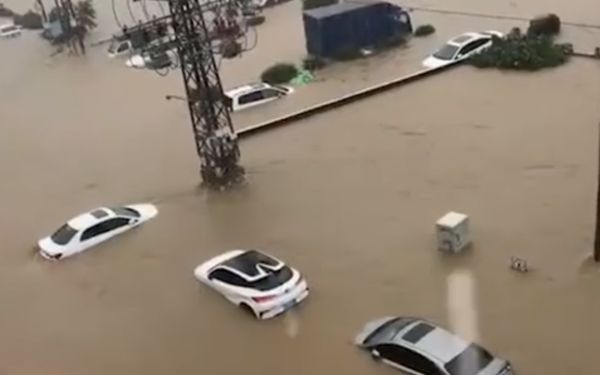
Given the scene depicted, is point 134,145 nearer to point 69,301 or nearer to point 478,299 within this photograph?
point 69,301

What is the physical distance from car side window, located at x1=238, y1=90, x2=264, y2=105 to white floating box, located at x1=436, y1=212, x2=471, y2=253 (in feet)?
23.7

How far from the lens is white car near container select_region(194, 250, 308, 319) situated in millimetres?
9555

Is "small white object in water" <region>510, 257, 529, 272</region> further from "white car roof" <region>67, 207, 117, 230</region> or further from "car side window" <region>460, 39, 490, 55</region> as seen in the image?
"car side window" <region>460, 39, 490, 55</region>

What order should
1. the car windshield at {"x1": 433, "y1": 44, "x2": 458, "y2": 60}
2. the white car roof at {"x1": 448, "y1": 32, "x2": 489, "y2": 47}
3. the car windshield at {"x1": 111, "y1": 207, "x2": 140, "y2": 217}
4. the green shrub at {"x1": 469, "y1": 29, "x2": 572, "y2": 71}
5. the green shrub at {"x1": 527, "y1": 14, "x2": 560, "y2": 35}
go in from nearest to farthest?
the car windshield at {"x1": 111, "y1": 207, "x2": 140, "y2": 217}
the green shrub at {"x1": 469, "y1": 29, "x2": 572, "y2": 71}
the car windshield at {"x1": 433, "y1": 44, "x2": 458, "y2": 60}
the white car roof at {"x1": 448, "y1": 32, "x2": 489, "y2": 47}
the green shrub at {"x1": 527, "y1": 14, "x2": 560, "y2": 35}

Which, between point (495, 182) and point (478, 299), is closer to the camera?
point (478, 299)

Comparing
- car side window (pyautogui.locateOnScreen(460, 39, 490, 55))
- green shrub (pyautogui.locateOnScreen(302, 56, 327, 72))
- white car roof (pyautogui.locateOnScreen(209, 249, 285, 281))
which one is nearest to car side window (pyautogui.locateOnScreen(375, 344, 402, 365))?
white car roof (pyautogui.locateOnScreen(209, 249, 285, 281))

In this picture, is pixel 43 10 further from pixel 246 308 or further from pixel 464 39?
pixel 246 308

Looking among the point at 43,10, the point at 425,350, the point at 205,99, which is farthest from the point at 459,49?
the point at 43,10

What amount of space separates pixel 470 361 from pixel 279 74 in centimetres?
1099

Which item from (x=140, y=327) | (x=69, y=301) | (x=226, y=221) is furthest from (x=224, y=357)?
(x=226, y=221)

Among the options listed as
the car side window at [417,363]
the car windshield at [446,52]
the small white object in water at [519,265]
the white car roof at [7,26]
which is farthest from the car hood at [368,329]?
the white car roof at [7,26]

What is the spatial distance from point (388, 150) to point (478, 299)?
4.63 m

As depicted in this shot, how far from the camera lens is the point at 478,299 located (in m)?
9.34

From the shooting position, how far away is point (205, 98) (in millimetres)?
13016
